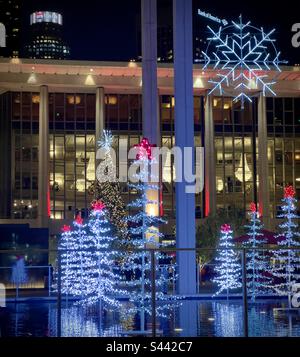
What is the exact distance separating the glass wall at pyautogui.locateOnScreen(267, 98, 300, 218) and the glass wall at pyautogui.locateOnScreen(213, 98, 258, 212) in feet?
4.59

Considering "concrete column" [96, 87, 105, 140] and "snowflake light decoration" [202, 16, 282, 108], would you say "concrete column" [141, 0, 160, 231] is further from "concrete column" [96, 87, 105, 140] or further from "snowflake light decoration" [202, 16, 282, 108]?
"concrete column" [96, 87, 105, 140]

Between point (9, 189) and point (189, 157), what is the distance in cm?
2807

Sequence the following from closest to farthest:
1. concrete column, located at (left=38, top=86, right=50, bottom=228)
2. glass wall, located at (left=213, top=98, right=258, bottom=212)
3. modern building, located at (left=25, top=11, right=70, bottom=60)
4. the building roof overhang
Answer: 1. the building roof overhang
2. concrete column, located at (left=38, top=86, right=50, bottom=228)
3. glass wall, located at (left=213, top=98, right=258, bottom=212)
4. modern building, located at (left=25, top=11, right=70, bottom=60)

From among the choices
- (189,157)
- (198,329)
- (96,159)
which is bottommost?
(198,329)

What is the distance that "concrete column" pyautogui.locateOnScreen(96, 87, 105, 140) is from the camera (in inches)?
1813

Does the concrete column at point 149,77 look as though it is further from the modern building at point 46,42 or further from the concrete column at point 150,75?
the modern building at point 46,42

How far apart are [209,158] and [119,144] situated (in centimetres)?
637

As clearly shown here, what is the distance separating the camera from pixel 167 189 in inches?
1960

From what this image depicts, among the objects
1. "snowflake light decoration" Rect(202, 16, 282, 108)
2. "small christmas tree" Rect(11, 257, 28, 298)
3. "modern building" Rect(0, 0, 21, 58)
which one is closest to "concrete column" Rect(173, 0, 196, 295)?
"snowflake light decoration" Rect(202, 16, 282, 108)

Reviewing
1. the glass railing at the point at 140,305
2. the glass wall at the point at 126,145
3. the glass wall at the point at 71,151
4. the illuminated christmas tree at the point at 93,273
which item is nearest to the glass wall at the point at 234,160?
the glass wall at the point at 126,145

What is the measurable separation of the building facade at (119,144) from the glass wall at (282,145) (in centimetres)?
7
